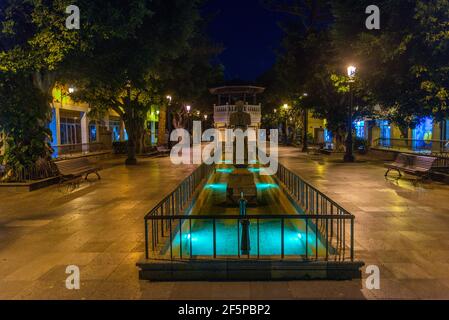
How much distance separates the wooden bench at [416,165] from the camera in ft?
45.5

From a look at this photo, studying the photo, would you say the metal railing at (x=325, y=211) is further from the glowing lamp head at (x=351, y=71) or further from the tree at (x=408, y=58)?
the glowing lamp head at (x=351, y=71)

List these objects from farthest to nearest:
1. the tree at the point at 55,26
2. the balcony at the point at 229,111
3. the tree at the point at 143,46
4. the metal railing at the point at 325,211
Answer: the balcony at the point at 229,111 < the tree at the point at 143,46 < the tree at the point at 55,26 < the metal railing at the point at 325,211

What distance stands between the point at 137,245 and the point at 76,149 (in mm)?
21688

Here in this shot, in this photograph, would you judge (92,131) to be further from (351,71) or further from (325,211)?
(325,211)

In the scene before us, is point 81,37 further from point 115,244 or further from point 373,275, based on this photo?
point 373,275

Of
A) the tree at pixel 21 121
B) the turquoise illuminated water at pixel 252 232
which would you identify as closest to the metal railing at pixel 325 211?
the turquoise illuminated water at pixel 252 232

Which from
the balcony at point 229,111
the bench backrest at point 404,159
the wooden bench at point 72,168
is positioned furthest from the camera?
the balcony at point 229,111

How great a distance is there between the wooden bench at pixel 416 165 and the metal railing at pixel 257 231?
5042 mm

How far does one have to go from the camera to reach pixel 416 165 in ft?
48.4

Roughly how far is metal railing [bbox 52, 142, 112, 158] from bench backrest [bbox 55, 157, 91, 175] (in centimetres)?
839

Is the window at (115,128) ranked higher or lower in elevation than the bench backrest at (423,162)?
higher

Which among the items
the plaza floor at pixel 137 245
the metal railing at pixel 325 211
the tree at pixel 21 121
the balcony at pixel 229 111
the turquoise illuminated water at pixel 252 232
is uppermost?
the balcony at pixel 229 111

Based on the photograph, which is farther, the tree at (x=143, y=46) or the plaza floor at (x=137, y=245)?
the tree at (x=143, y=46)

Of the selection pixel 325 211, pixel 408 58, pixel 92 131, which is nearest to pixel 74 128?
pixel 92 131
